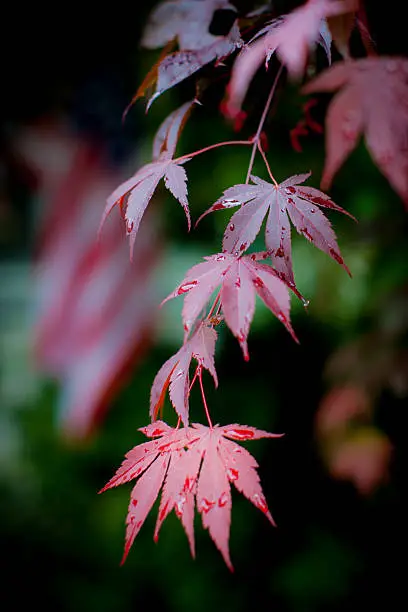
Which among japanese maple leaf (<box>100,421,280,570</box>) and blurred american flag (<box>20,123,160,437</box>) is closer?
japanese maple leaf (<box>100,421,280,570</box>)

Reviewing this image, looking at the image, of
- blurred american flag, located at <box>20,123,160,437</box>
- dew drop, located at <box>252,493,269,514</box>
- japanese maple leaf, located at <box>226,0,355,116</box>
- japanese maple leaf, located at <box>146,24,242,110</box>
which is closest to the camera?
japanese maple leaf, located at <box>226,0,355,116</box>

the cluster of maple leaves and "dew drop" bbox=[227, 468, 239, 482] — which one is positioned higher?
the cluster of maple leaves

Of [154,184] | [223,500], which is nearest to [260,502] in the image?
[223,500]

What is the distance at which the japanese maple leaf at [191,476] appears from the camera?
65 centimetres

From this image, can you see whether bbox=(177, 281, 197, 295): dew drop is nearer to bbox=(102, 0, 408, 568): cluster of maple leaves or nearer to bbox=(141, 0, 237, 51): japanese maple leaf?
bbox=(102, 0, 408, 568): cluster of maple leaves

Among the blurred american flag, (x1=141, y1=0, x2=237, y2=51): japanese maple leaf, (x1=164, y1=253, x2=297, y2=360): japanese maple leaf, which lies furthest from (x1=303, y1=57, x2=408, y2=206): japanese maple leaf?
the blurred american flag

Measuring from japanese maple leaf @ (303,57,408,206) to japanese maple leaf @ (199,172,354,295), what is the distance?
0.04m

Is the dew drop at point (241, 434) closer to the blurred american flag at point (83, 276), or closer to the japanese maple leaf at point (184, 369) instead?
the japanese maple leaf at point (184, 369)

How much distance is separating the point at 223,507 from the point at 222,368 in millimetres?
1586

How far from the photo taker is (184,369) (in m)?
0.64

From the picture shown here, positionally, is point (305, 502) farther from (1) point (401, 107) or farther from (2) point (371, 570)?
(1) point (401, 107)

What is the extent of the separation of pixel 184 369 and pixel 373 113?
0.35m

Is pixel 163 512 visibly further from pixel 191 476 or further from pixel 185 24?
pixel 185 24

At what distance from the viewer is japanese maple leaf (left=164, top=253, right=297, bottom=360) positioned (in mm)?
567
